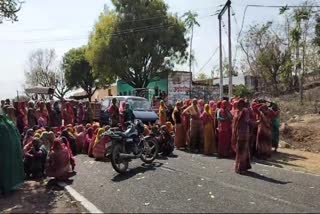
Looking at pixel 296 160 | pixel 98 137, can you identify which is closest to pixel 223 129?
pixel 296 160

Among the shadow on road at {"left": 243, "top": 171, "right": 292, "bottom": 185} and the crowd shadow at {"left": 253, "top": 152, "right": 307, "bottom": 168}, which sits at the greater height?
the shadow on road at {"left": 243, "top": 171, "right": 292, "bottom": 185}

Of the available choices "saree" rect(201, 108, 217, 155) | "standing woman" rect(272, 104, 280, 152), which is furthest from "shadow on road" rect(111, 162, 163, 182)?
"standing woman" rect(272, 104, 280, 152)

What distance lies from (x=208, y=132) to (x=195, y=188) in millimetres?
6419

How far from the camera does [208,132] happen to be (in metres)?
16.4

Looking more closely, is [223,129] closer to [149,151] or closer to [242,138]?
[149,151]

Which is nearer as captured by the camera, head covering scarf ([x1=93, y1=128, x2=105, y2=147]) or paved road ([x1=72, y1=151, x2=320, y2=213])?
paved road ([x1=72, y1=151, x2=320, y2=213])

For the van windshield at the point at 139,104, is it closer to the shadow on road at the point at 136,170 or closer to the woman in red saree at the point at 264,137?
the woman in red saree at the point at 264,137

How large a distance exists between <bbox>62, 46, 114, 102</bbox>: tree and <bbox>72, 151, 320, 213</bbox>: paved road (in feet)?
178

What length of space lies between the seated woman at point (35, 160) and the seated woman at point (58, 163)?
0.72m

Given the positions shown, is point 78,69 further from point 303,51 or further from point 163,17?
point 303,51

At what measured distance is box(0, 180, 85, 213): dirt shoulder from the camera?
30.3ft

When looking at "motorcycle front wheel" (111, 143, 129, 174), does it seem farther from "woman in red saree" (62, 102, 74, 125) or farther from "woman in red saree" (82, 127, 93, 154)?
"woman in red saree" (62, 102, 74, 125)

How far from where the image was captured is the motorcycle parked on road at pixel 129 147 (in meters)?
12.3

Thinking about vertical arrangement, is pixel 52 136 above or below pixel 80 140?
above
